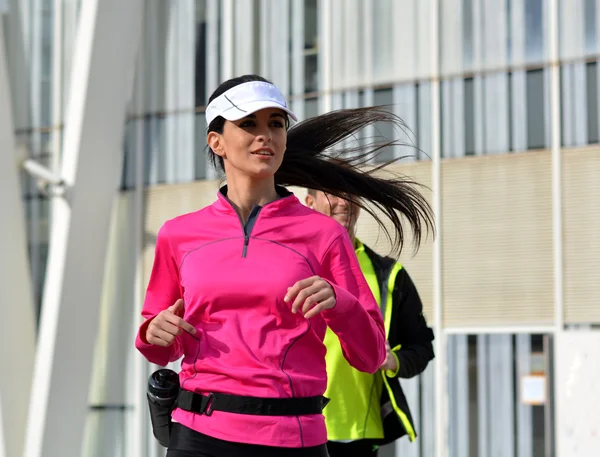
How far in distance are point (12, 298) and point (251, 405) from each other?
9115 mm

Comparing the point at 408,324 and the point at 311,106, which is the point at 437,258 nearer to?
the point at 311,106

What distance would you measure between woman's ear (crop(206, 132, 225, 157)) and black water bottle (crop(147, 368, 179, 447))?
2.23 feet

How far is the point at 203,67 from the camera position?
41.2 feet

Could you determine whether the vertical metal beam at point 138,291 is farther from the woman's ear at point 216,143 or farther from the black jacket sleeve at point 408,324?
the woman's ear at point 216,143

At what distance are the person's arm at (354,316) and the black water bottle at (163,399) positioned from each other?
537 millimetres

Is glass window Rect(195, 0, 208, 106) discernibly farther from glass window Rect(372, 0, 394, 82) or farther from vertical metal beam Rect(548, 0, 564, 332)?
vertical metal beam Rect(548, 0, 564, 332)

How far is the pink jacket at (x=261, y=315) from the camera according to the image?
11.9 ft

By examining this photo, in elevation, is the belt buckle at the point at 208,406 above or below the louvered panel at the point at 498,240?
below

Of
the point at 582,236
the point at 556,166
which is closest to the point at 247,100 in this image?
the point at 582,236

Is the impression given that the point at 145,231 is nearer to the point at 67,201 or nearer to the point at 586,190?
the point at 67,201

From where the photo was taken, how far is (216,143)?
3.96 m

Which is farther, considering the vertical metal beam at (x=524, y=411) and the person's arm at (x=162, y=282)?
the vertical metal beam at (x=524, y=411)

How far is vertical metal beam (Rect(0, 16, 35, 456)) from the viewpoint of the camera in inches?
466

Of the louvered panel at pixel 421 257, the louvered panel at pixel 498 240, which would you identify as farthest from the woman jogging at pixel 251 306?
the louvered panel at pixel 421 257
